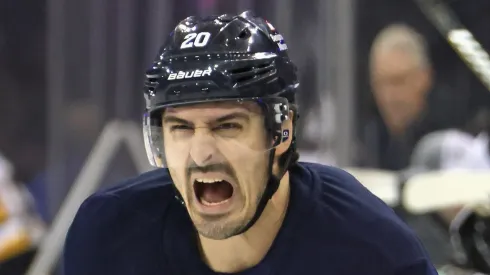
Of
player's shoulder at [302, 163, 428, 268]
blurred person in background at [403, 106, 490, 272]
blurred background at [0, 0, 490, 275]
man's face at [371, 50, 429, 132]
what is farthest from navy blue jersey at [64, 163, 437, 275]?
man's face at [371, 50, 429, 132]

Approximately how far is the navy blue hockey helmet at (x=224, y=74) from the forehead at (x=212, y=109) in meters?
0.01

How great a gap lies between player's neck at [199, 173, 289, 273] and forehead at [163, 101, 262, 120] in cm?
13

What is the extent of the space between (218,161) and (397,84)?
1.46m

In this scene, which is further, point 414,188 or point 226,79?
point 414,188

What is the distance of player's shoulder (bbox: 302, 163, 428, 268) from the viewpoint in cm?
111

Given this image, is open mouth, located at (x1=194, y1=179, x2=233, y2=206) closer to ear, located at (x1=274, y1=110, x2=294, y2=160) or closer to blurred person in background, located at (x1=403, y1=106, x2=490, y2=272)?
ear, located at (x1=274, y1=110, x2=294, y2=160)

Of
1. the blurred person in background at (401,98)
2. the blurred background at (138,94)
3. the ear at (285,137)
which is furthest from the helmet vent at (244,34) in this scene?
the blurred person in background at (401,98)

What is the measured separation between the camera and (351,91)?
95.7 inches

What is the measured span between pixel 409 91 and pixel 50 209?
39.9 inches

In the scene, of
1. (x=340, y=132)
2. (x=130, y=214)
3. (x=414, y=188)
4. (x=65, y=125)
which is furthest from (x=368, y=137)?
(x=130, y=214)

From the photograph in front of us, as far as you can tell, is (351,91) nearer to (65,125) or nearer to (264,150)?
(65,125)

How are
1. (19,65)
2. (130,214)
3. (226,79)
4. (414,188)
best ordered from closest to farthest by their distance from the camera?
(226,79) → (130,214) → (414,188) → (19,65)

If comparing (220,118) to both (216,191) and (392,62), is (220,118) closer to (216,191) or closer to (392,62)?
(216,191)

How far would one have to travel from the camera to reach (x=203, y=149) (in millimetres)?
1088
